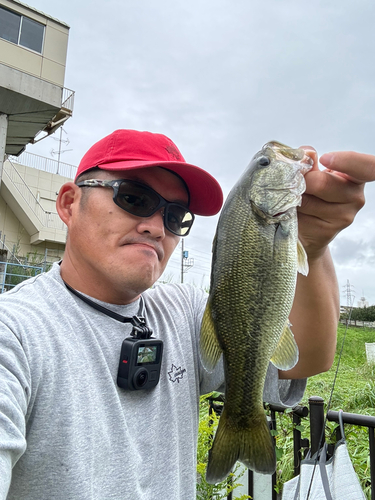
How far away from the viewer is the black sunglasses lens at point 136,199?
166cm

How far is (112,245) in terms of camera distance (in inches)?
63.9

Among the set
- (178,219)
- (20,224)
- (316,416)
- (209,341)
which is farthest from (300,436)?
(20,224)

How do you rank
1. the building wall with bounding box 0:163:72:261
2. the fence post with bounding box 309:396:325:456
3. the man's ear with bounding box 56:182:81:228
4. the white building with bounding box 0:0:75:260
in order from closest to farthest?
the man's ear with bounding box 56:182:81:228
the fence post with bounding box 309:396:325:456
the white building with bounding box 0:0:75:260
the building wall with bounding box 0:163:72:261

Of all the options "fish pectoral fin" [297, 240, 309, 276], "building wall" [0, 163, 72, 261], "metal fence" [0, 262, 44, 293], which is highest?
"building wall" [0, 163, 72, 261]

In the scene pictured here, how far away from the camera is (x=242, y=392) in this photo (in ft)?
4.99

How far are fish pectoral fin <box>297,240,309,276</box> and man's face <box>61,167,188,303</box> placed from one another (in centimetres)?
62

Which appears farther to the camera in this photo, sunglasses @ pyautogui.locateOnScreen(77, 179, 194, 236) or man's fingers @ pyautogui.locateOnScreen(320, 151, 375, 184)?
sunglasses @ pyautogui.locateOnScreen(77, 179, 194, 236)

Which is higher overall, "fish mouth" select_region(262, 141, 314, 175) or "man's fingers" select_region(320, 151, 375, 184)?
"fish mouth" select_region(262, 141, 314, 175)

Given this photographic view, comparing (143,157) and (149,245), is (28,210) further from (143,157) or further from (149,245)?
(149,245)

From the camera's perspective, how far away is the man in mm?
1201

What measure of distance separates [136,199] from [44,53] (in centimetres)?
1618

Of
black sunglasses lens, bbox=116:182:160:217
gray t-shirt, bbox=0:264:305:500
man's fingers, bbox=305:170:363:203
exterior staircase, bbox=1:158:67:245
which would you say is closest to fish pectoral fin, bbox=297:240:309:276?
man's fingers, bbox=305:170:363:203

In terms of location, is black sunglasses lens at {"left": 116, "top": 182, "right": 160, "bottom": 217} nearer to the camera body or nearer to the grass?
the camera body

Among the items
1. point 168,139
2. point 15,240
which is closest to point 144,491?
point 168,139
